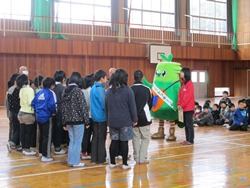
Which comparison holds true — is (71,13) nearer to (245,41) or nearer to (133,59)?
(133,59)

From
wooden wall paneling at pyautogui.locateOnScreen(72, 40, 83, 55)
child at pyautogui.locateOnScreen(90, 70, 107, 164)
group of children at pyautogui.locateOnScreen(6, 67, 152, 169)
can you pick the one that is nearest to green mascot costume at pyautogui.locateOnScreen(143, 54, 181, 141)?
group of children at pyautogui.locateOnScreen(6, 67, 152, 169)

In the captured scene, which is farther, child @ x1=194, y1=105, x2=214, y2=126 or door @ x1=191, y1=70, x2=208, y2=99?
door @ x1=191, y1=70, x2=208, y2=99

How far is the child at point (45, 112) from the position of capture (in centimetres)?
568

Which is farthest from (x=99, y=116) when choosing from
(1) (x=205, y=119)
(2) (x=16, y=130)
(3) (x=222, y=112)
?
(3) (x=222, y=112)

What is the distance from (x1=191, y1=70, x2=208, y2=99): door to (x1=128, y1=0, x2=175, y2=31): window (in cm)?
319

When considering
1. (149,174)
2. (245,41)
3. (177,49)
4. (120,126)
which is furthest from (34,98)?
(245,41)

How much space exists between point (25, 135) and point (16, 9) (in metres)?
11.6

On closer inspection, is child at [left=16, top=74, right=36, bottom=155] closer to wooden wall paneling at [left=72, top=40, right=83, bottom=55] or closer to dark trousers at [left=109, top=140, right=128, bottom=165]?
dark trousers at [left=109, top=140, right=128, bottom=165]

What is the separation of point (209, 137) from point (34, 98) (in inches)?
161

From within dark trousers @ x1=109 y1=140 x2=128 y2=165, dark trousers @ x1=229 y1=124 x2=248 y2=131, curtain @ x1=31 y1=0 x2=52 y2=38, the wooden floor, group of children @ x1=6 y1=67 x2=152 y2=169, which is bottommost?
the wooden floor

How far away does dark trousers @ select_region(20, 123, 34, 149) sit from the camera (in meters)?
6.22

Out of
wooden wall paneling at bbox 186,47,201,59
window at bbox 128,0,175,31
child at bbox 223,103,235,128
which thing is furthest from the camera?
wooden wall paneling at bbox 186,47,201,59

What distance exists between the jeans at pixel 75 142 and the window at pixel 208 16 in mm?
16807

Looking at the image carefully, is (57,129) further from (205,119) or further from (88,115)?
(205,119)
